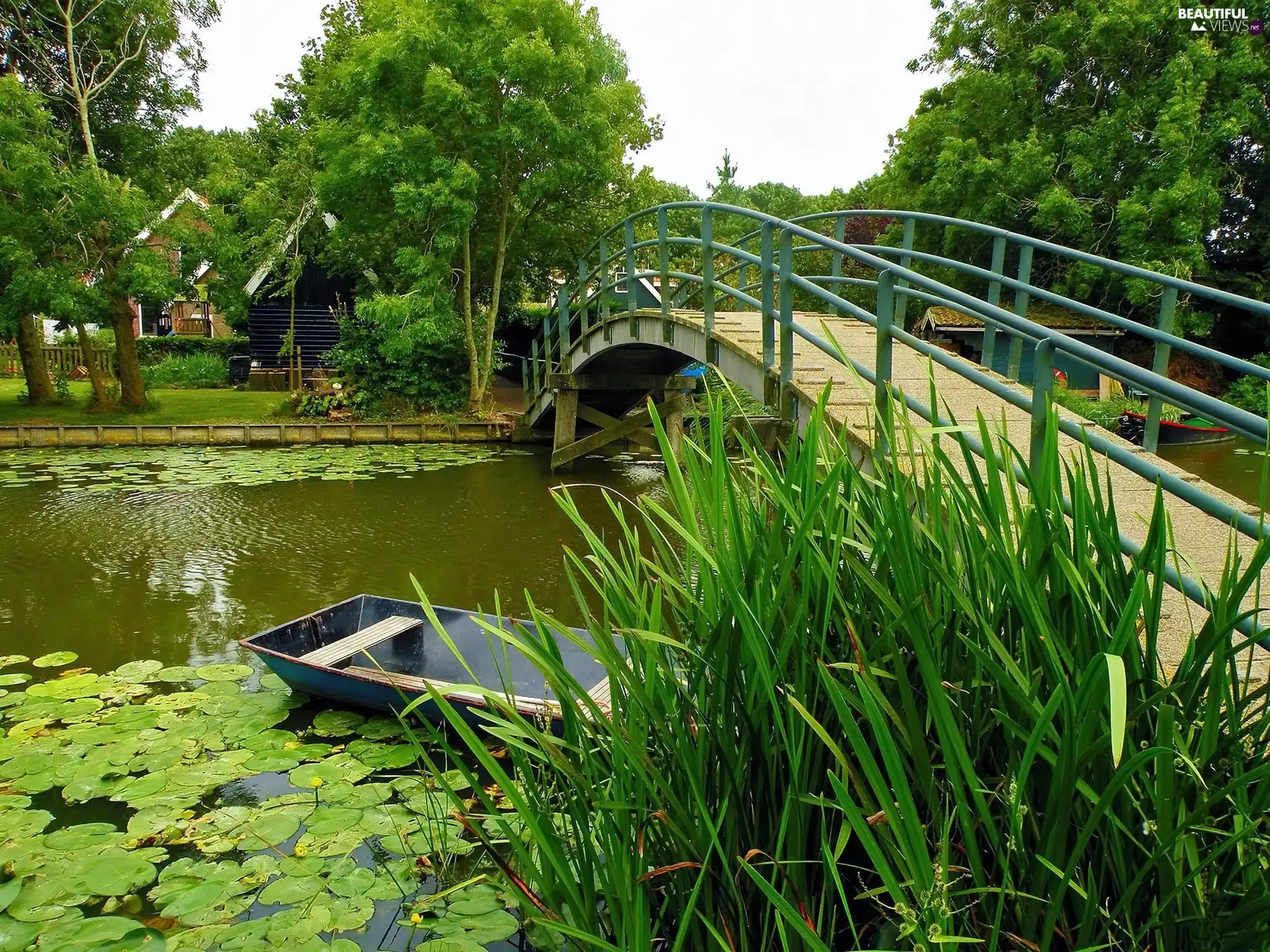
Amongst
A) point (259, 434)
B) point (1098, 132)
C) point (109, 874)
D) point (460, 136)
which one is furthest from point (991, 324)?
point (1098, 132)

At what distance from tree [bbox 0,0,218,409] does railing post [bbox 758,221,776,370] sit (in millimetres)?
12635

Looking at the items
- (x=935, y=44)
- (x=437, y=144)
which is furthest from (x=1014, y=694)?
(x=935, y=44)

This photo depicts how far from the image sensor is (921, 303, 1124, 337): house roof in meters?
18.5

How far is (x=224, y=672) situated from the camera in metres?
5.47

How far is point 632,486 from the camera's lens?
1166cm

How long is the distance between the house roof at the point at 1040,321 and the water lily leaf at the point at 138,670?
48.5 ft

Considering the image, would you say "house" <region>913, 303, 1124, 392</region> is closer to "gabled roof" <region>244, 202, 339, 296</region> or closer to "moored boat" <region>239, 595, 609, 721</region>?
"gabled roof" <region>244, 202, 339, 296</region>

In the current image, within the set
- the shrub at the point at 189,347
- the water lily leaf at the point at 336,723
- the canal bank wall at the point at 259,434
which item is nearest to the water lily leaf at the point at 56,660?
the water lily leaf at the point at 336,723

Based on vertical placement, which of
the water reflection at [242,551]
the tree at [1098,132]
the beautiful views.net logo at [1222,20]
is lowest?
the water reflection at [242,551]

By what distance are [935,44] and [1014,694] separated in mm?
26999

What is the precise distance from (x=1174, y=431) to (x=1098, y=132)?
8.01m

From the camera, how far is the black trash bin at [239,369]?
74.7ft

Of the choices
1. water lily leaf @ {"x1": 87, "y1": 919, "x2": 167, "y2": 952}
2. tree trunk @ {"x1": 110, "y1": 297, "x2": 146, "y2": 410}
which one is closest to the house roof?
tree trunk @ {"x1": 110, "y1": 297, "x2": 146, "y2": 410}

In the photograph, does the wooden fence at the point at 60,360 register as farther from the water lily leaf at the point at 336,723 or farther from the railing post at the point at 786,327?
the railing post at the point at 786,327
